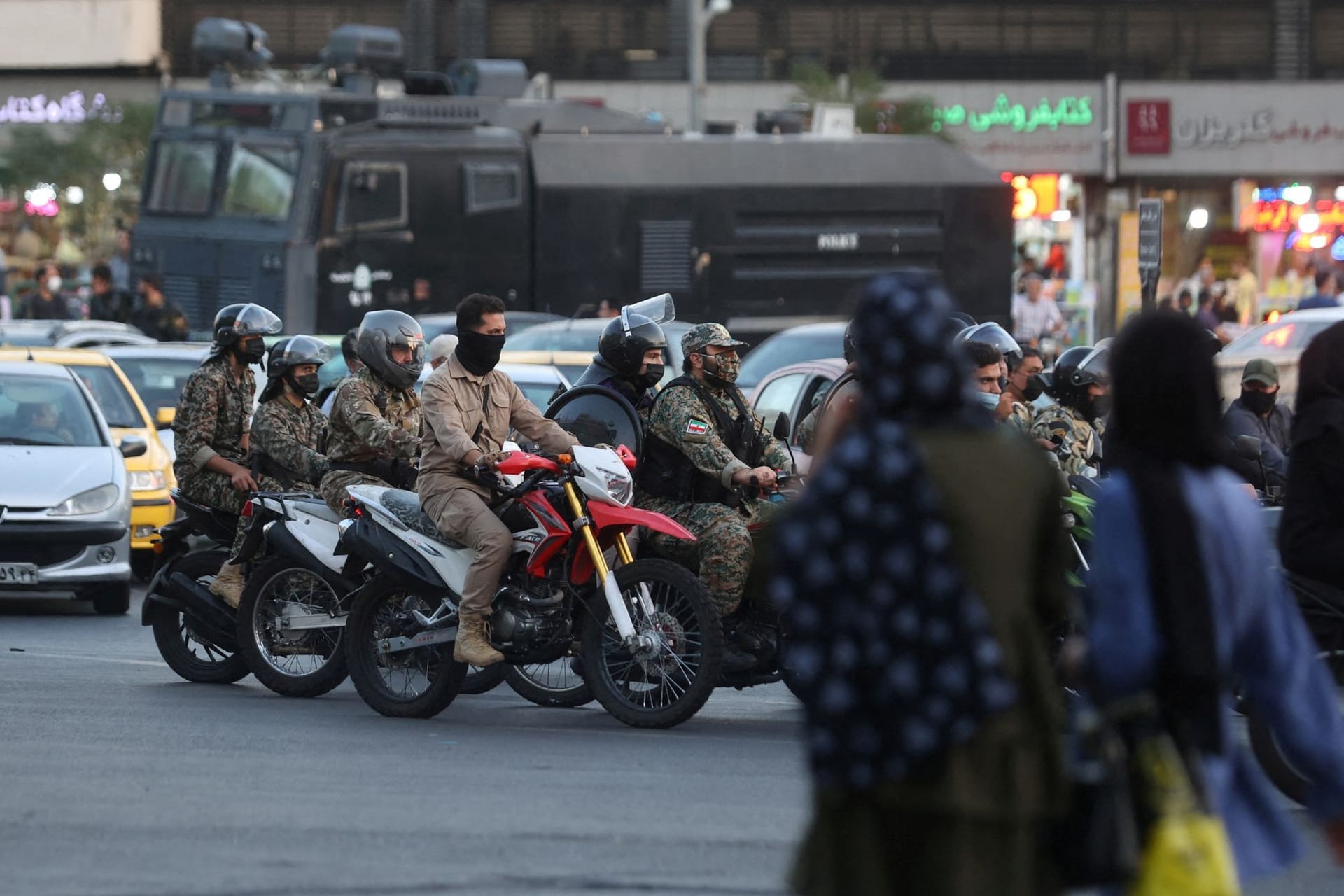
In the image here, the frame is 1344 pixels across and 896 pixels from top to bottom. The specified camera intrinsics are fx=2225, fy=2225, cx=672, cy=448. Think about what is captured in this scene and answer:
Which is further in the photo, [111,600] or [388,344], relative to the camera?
[111,600]

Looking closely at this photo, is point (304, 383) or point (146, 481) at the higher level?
point (304, 383)

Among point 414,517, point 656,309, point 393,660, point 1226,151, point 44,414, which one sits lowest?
point 393,660

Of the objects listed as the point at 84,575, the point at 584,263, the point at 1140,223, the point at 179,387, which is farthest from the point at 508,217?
the point at 84,575

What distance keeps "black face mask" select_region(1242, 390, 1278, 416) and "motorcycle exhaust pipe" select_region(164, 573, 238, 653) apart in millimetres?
5872

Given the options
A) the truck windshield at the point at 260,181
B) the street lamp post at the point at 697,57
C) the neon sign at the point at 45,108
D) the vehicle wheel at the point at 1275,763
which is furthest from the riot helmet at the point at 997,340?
the neon sign at the point at 45,108

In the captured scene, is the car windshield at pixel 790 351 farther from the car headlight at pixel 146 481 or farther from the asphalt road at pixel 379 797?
the asphalt road at pixel 379 797

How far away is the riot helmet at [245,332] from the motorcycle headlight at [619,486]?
302 centimetres

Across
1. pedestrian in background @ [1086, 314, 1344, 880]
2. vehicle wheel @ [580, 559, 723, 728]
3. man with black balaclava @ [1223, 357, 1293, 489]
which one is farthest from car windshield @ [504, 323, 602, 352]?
pedestrian in background @ [1086, 314, 1344, 880]

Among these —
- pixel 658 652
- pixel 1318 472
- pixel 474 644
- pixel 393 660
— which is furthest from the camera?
pixel 393 660

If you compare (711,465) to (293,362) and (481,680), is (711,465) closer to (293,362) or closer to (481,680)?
(481,680)

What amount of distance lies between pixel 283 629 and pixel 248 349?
1.83 metres

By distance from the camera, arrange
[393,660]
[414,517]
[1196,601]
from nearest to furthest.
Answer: [1196,601] → [414,517] → [393,660]

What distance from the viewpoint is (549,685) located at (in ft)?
32.2

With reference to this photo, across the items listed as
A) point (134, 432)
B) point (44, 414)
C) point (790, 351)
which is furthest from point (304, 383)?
point (790, 351)
